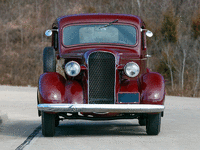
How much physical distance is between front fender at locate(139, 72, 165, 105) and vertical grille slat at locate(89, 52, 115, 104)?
0.59 metres

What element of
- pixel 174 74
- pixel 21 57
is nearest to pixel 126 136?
pixel 174 74

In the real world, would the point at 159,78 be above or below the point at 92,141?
above

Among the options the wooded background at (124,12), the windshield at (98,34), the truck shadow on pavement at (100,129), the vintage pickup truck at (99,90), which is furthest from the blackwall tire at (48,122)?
the wooded background at (124,12)

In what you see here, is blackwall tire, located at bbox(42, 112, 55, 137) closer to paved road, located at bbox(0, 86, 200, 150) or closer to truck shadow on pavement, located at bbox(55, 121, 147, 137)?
paved road, located at bbox(0, 86, 200, 150)

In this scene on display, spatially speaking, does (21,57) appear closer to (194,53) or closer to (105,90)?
(194,53)

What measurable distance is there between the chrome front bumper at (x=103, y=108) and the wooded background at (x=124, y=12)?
21796mm

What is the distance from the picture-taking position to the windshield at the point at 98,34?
10250 mm

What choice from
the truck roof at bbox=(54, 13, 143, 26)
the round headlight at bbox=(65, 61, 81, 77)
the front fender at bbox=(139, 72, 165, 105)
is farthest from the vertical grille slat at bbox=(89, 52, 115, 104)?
the truck roof at bbox=(54, 13, 143, 26)

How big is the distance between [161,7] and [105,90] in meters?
61.2

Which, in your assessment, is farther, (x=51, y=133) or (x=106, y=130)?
(x=106, y=130)

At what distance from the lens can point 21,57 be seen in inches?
2547

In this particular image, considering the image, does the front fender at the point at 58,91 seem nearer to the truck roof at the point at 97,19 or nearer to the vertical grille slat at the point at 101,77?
the vertical grille slat at the point at 101,77

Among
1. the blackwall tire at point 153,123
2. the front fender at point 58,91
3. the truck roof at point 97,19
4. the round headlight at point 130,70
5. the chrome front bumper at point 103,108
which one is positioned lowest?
the blackwall tire at point 153,123

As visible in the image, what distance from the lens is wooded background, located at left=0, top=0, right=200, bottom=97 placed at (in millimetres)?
44188
